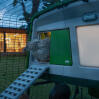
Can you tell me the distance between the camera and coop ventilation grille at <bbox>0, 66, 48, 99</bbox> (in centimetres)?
432

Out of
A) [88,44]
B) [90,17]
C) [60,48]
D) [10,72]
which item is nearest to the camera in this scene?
[90,17]

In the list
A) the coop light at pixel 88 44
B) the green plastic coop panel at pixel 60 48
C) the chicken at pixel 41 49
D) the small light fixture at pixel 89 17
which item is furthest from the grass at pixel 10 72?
the small light fixture at pixel 89 17

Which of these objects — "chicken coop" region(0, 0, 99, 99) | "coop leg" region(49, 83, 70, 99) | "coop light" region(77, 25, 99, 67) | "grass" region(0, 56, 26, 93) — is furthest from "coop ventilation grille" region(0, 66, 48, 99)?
"grass" region(0, 56, 26, 93)

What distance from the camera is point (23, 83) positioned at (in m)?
4.53

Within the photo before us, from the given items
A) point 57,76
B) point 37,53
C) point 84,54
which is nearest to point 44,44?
point 37,53

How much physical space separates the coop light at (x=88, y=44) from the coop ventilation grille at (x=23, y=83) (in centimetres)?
116

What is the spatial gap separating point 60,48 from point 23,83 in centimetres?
130

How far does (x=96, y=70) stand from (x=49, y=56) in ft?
5.31

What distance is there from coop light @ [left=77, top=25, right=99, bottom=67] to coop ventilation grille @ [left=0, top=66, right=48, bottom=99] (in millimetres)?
1160

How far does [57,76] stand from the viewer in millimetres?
4523

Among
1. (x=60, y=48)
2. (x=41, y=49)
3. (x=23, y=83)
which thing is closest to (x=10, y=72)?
(x=41, y=49)

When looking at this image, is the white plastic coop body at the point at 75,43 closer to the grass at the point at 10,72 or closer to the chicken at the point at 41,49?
the chicken at the point at 41,49

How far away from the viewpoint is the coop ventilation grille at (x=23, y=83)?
4.32m

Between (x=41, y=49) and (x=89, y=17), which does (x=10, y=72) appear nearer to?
(x=41, y=49)
